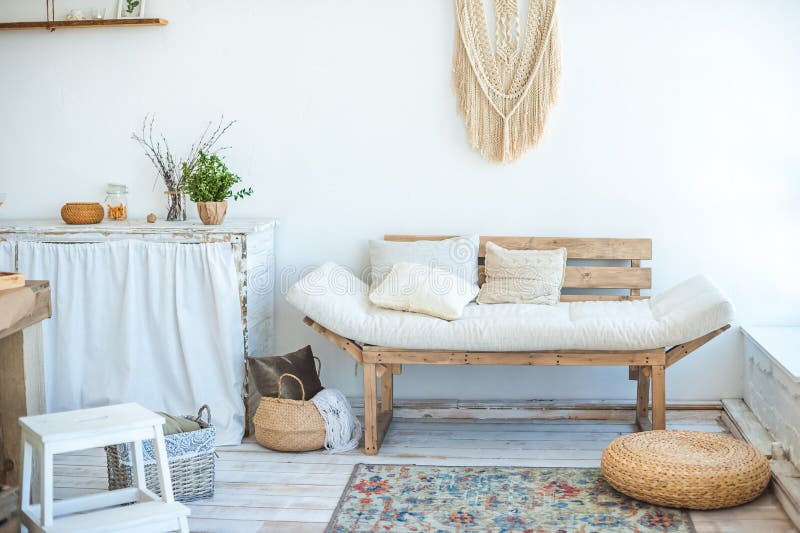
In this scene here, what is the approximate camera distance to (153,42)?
4.20 meters

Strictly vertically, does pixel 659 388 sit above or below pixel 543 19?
below

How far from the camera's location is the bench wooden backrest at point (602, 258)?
13.0 ft

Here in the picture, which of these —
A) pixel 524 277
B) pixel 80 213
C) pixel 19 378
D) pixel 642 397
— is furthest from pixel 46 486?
pixel 642 397

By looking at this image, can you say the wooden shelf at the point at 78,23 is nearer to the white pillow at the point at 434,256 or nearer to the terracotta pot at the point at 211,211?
the terracotta pot at the point at 211,211

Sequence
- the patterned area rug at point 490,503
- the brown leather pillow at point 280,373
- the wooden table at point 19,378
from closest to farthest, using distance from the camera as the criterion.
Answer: the wooden table at point 19,378 → the patterned area rug at point 490,503 → the brown leather pillow at point 280,373

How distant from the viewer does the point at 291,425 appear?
356 centimetres

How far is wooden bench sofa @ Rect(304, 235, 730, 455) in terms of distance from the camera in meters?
3.48

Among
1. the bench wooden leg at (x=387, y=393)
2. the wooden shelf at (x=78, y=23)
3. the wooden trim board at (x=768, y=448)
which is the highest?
the wooden shelf at (x=78, y=23)

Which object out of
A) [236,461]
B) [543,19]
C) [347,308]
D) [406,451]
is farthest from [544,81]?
[236,461]

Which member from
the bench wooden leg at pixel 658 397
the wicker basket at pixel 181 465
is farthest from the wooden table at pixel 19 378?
the bench wooden leg at pixel 658 397

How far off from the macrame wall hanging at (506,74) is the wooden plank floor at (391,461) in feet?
4.13

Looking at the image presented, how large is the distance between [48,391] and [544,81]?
8.48 ft

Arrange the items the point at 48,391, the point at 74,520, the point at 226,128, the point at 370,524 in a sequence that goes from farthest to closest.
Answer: the point at 226,128 → the point at 48,391 → the point at 370,524 → the point at 74,520

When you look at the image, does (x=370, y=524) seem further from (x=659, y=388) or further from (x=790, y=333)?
(x=790, y=333)
